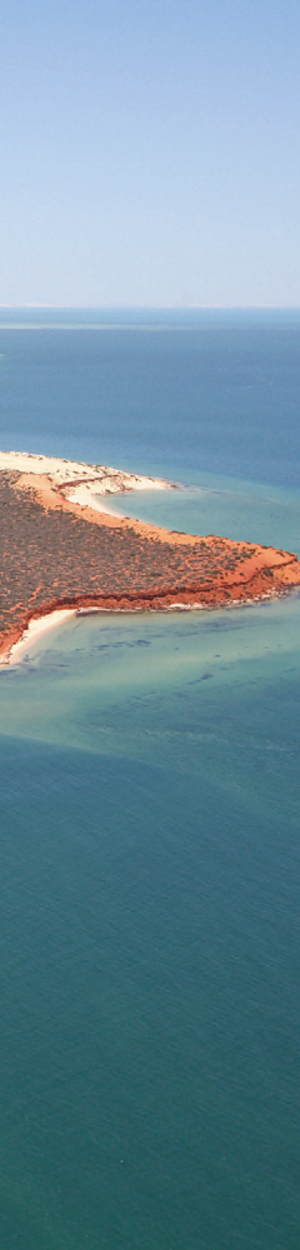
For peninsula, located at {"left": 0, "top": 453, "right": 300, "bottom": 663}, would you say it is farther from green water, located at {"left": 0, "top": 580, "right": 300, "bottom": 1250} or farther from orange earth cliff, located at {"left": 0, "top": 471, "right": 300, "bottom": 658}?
green water, located at {"left": 0, "top": 580, "right": 300, "bottom": 1250}

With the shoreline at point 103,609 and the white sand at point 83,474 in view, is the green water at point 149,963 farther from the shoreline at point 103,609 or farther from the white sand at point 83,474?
the white sand at point 83,474

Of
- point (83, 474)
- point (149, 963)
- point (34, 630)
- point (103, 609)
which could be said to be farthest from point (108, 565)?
point (149, 963)

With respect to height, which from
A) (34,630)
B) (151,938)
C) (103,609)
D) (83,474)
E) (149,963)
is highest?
(83,474)

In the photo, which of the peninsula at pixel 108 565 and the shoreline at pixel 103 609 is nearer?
the shoreline at pixel 103 609

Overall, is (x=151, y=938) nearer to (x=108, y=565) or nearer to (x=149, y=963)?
(x=149, y=963)

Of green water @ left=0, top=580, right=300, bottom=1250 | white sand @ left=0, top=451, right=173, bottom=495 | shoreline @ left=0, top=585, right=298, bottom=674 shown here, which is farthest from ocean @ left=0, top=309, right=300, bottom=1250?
white sand @ left=0, top=451, right=173, bottom=495

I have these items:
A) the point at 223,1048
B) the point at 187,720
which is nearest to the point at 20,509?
the point at 187,720

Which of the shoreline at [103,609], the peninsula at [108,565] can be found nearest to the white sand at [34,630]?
the shoreline at [103,609]
